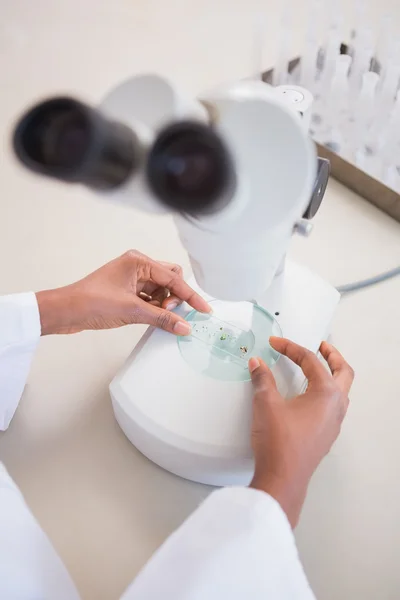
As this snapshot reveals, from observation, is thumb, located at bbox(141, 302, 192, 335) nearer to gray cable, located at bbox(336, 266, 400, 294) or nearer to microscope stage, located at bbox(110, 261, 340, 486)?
microscope stage, located at bbox(110, 261, 340, 486)

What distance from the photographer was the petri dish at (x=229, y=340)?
64 centimetres

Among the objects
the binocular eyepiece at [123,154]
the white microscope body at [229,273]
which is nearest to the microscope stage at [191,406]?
the white microscope body at [229,273]

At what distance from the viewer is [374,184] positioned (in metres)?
0.92

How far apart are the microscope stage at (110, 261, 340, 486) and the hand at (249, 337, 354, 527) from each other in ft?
0.10

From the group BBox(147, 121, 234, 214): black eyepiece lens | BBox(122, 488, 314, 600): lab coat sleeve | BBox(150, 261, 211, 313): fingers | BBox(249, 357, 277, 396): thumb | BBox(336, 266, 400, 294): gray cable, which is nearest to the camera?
BBox(147, 121, 234, 214): black eyepiece lens

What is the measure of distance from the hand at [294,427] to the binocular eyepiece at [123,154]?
28 cm

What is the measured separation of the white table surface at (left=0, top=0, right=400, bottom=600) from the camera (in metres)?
0.59

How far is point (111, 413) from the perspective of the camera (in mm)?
700

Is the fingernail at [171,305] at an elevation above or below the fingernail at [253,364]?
below

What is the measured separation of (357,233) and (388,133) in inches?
7.6

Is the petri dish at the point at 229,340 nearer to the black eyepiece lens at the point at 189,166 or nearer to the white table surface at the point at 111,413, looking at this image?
the white table surface at the point at 111,413

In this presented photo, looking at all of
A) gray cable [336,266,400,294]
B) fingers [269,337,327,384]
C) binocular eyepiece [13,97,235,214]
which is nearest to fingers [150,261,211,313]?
fingers [269,337,327,384]

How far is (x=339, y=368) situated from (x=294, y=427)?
0.14 metres

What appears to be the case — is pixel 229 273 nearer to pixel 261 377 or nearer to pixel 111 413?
pixel 261 377
